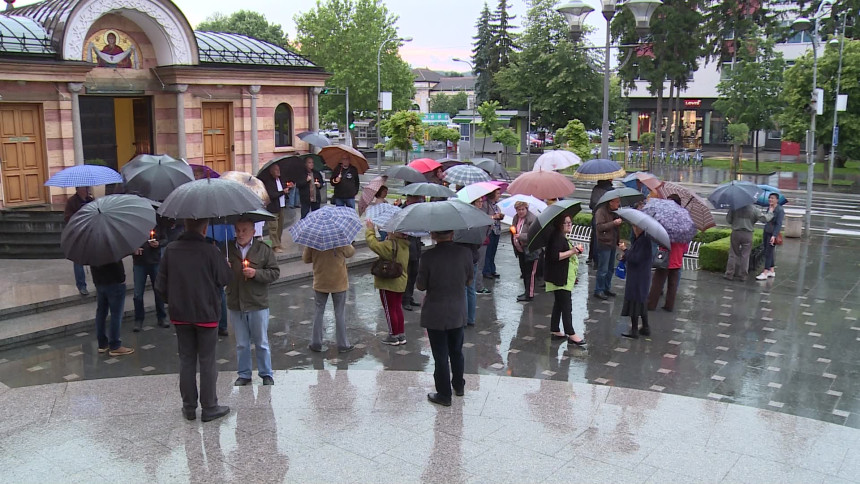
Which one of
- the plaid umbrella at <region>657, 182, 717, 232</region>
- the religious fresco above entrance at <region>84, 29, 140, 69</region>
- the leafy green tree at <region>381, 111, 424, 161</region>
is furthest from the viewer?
the leafy green tree at <region>381, 111, 424, 161</region>

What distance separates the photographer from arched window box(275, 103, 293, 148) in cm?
2041

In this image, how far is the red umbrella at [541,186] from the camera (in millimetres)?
12383

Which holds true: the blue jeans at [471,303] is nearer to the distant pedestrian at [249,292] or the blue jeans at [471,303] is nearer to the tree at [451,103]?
the distant pedestrian at [249,292]

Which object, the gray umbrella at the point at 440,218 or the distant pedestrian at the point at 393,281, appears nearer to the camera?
the gray umbrella at the point at 440,218

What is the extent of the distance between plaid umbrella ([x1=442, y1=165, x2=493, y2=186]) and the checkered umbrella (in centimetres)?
455

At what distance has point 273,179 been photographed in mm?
14156

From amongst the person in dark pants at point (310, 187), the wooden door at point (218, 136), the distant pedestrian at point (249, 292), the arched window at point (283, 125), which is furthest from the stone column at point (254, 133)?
the distant pedestrian at point (249, 292)

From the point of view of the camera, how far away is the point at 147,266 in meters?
10.2

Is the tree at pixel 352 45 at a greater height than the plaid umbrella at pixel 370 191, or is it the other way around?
the tree at pixel 352 45

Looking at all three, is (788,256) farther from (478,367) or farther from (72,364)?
(72,364)

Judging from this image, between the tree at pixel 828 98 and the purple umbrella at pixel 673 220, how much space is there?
84.8 ft

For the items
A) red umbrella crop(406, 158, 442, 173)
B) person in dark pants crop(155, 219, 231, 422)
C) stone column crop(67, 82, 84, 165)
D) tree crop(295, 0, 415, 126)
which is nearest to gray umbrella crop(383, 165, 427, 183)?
red umbrella crop(406, 158, 442, 173)

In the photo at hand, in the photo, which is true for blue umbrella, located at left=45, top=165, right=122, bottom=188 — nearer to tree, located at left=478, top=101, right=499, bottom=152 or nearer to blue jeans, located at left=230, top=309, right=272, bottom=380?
blue jeans, located at left=230, top=309, right=272, bottom=380

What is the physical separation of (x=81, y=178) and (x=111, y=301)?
2541mm
